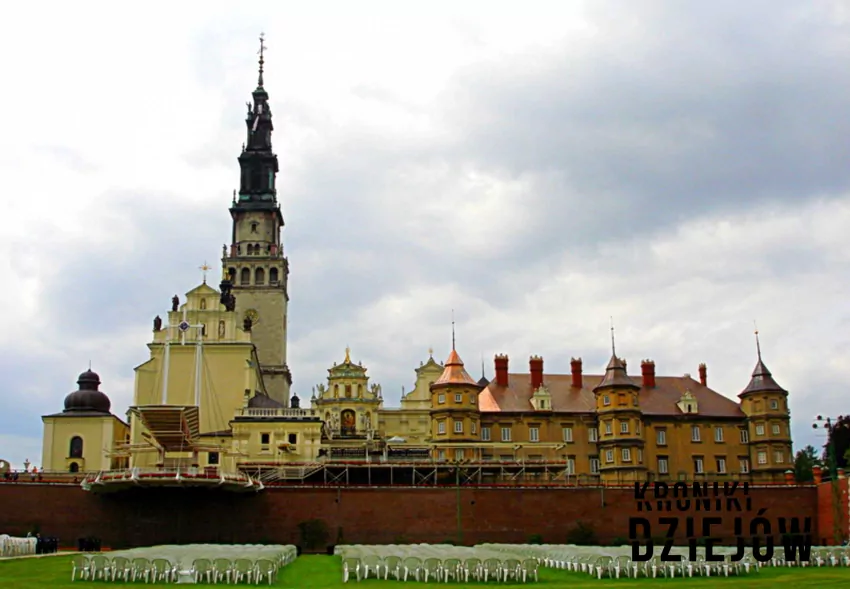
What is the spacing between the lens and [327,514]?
64.7 meters

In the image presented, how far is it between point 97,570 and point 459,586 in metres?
13.1

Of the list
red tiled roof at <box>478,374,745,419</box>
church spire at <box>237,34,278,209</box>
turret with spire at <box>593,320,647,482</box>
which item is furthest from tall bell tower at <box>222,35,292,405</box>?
turret with spire at <box>593,320,647,482</box>

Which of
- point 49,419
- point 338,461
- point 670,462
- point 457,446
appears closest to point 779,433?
point 670,462

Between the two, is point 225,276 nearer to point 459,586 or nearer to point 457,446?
point 457,446

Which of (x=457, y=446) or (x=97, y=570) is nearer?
(x=97, y=570)

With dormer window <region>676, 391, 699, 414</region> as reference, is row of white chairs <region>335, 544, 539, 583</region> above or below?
below

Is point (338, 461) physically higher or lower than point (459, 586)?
higher

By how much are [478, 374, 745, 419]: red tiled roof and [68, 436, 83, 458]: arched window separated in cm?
3343

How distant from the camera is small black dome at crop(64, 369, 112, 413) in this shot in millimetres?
79875

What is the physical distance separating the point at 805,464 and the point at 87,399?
274 feet

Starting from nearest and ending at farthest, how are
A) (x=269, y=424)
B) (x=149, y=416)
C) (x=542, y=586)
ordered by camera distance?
(x=542, y=586), (x=149, y=416), (x=269, y=424)

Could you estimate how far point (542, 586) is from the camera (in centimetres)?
3259

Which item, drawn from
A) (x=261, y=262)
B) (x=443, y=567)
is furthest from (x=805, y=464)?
(x=443, y=567)

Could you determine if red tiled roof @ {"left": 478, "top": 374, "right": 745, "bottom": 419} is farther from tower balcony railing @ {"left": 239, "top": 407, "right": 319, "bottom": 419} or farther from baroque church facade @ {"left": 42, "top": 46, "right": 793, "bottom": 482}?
tower balcony railing @ {"left": 239, "top": 407, "right": 319, "bottom": 419}
